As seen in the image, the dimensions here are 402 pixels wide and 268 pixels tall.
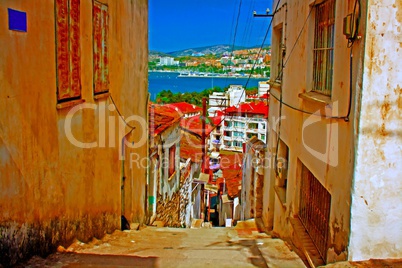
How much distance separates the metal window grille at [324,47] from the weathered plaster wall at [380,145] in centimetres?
163

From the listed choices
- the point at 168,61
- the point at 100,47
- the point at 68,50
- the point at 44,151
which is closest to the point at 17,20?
the point at 68,50

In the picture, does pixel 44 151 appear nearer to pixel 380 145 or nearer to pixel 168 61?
pixel 380 145

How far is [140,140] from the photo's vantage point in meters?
10.8

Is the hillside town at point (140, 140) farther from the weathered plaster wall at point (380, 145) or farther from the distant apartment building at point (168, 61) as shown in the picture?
the distant apartment building at point (168, 61)

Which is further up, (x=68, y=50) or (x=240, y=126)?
(x=68, y=50)

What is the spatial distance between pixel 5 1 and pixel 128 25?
17.3 feet

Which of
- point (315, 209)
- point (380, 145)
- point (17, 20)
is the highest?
point (17, 20)

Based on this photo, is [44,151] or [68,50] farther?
[68,50]

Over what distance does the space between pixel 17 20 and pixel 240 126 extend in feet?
192

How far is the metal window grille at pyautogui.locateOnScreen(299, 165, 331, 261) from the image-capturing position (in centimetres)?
600

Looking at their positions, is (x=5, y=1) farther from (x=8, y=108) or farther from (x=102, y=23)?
(x=102, y=23)

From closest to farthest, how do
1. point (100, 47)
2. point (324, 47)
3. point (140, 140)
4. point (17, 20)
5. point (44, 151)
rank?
point (17, 20), point (44, 151), point (324, 47), point (100, 47), point (140, 140)

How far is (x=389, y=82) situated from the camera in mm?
4191

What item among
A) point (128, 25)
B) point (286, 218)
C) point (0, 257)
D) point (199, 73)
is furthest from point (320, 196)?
point (199, 73)
